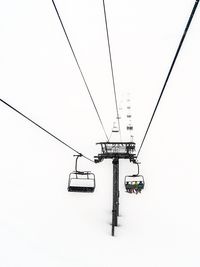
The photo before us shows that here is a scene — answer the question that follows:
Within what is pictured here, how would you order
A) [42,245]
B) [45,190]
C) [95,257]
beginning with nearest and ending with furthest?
[95,257]
[42,245]
[45,190]

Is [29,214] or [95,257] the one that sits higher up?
[29,214]

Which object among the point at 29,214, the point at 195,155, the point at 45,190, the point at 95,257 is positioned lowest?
the point at 95,257

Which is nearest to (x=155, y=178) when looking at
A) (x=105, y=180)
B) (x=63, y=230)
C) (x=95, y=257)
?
(x=105, y=180)

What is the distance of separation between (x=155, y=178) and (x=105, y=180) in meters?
5.43

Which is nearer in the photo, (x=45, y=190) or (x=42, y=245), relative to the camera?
(x=42, y=245)

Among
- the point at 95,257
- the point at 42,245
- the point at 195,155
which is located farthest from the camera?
the point at 195,155

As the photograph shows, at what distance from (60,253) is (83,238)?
2.03 meters

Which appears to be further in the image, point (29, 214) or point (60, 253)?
point (29, 214)

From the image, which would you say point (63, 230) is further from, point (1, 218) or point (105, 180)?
point (105, 180)

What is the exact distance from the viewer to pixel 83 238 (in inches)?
679

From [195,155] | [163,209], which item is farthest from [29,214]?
[195,155]

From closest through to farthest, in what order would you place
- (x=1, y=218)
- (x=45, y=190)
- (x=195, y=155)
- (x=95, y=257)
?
(x=95, y=257) → (x=1, y=218) → (x=45, y=190) → (x=195, y=155)

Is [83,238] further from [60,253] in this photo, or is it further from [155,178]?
[155,178]

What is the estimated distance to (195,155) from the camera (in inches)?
1259
